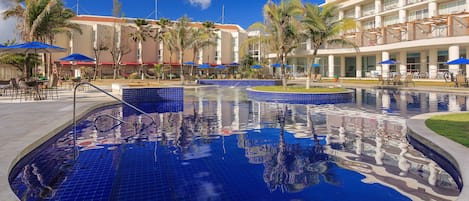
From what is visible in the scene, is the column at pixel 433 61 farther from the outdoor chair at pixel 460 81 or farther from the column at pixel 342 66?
the column at pixel 342 66

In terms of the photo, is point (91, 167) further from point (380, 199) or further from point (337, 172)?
point (380, 199)

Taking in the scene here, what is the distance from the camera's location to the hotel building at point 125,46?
4688 cm

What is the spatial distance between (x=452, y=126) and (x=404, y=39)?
1177 inches

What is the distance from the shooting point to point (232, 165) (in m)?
5.32

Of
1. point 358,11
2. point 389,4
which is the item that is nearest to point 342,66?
point 358,11

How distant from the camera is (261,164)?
537cm

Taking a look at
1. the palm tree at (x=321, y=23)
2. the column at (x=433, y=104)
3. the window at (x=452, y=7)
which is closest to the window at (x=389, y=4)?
the window at (x=452, y=7)

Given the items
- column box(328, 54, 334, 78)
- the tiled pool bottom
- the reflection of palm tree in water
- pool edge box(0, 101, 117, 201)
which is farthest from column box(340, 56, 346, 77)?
the tiled pool bottom

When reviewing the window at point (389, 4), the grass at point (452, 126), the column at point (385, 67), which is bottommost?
the grass at point (452, 126)

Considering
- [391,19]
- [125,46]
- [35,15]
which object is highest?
[391,19]

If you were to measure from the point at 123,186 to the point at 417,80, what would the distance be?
33.9m

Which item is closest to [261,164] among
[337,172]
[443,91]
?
[337,172]

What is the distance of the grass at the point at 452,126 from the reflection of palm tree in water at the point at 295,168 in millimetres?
2481

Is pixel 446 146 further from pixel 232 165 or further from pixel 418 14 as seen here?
pixel 418 14
